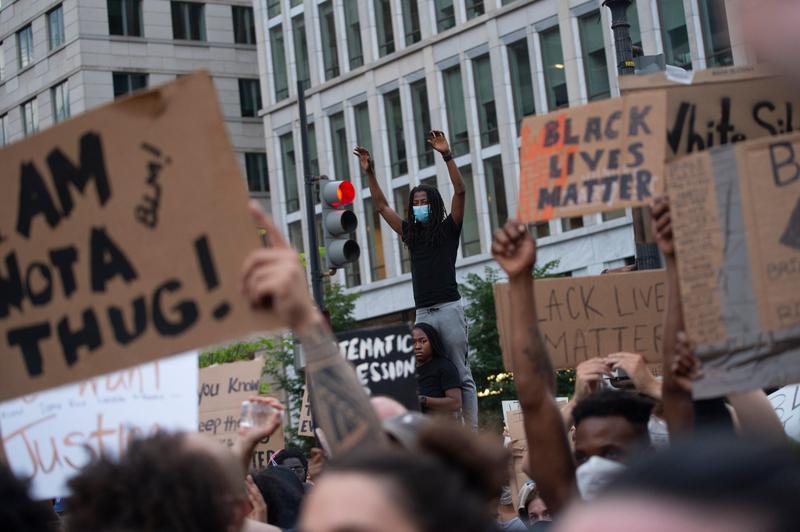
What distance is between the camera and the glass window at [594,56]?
3400 centimetres

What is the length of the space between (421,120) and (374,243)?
Answer: 13.9 feet

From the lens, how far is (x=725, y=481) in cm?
125

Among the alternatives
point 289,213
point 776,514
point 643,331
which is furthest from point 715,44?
point 776,514

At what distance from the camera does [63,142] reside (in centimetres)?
374

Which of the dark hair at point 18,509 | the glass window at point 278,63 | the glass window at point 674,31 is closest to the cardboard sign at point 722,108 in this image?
the dark hair at point 18,509

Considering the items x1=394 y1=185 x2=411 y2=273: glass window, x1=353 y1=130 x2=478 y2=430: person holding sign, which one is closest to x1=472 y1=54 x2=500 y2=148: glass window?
x1=394 y1=185 x2=411 y2=273: glass window

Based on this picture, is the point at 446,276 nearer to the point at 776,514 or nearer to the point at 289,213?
the point at 776,514

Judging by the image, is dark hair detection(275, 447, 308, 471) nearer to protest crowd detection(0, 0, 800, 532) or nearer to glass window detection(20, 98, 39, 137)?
protest crowd detection(0, 0, 800, 532)

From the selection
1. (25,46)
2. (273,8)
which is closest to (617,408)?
(273,8)

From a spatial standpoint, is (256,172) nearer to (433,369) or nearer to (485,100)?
(485,100)

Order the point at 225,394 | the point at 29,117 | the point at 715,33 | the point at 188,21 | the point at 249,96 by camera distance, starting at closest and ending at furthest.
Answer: the point at 225,394
the point at 715,33
the point at 249,96
the point at 188,21
the point at 29,117

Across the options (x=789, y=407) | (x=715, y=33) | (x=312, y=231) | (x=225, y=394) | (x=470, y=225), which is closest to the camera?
(x=225, y=394)

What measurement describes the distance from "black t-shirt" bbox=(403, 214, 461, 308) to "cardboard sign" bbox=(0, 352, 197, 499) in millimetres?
4246

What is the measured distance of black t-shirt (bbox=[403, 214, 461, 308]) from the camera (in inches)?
326
